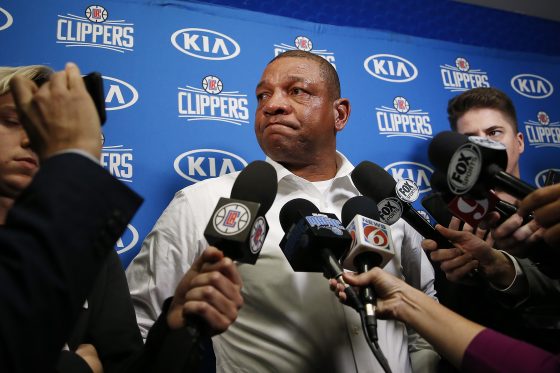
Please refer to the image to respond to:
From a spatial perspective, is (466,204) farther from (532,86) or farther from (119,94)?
(532,86)

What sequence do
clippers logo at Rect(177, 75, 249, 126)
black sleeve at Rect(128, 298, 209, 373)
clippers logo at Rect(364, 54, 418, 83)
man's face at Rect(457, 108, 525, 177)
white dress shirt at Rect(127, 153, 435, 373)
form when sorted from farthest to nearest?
clippers logo at Rect(364, 54, 418, 83) → man's face at Rect(457, 108, 525, 177) → clippers logo at Rect(177, 75, 249, 126) → white dress shirt at Rect(127, 153, 435, 373) → black sleeve at Rect(128, 298, 209, 373)

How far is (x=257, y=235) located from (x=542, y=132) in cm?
192

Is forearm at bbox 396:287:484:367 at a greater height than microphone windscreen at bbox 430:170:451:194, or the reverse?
microphone windscreen at bbox 430:170:451:194

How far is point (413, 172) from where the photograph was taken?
1988 mm

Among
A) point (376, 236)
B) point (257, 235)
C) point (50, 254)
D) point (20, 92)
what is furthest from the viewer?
point (376, 236)

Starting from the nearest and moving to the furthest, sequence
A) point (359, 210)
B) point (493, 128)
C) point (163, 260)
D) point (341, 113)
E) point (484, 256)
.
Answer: point (359, 210) → point (484, 256) → point (163, 260) → point (341, 113) → point (493, 128)

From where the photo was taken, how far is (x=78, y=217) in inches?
22.5

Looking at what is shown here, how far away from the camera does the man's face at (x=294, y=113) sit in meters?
1.59

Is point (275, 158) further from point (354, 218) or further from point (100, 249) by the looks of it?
point (100, 249)

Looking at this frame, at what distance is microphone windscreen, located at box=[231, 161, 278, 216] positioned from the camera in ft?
3.17

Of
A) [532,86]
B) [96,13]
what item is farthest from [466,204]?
[532,86]

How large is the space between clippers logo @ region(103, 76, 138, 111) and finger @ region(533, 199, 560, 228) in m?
1.29

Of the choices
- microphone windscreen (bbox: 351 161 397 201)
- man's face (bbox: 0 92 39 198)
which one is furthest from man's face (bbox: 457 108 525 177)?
man's face (bbox: 0 92 39 198)

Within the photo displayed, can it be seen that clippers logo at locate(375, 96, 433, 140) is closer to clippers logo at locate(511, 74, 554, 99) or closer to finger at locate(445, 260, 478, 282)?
clippers logo at locate(511, 74, 554, 99)
